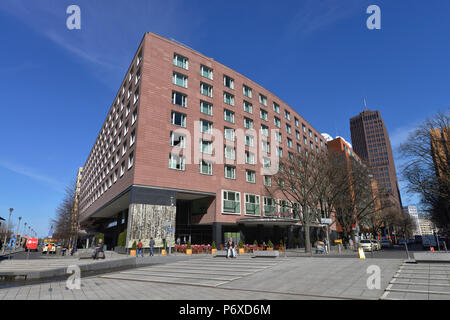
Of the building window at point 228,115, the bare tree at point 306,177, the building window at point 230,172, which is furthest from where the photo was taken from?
the building window at point 228,115

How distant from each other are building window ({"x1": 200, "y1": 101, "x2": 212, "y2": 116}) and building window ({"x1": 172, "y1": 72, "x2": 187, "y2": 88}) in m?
3.13

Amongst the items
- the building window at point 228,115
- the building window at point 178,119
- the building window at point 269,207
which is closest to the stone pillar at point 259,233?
the building window at point 269,207

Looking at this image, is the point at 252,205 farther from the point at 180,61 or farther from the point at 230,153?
the point at 180,61

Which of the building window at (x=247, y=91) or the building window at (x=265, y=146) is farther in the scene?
the building window at (x=265, y=146)

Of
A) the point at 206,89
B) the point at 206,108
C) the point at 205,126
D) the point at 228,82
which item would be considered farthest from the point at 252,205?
the point at 228,82

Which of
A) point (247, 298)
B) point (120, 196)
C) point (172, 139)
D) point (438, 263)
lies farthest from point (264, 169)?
point (247, 298)

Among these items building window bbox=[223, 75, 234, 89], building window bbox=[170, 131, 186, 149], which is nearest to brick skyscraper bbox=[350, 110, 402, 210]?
building window bbox=[223, 75, 234, 89]

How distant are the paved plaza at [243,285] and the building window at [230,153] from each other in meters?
20.0

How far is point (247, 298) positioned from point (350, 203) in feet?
114

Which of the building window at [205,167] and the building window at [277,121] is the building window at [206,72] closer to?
the building window at [205,167]

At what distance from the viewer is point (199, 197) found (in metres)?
33.8

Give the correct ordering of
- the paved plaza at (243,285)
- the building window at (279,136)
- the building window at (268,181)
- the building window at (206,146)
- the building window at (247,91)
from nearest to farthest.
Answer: the paved plaza at (243,285), the building window at (206,146), the building window at (268,181), the building window at (247,91), the building window at (279,136)

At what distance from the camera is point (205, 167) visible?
1283 inches

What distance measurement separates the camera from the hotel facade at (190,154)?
91.5 feet
